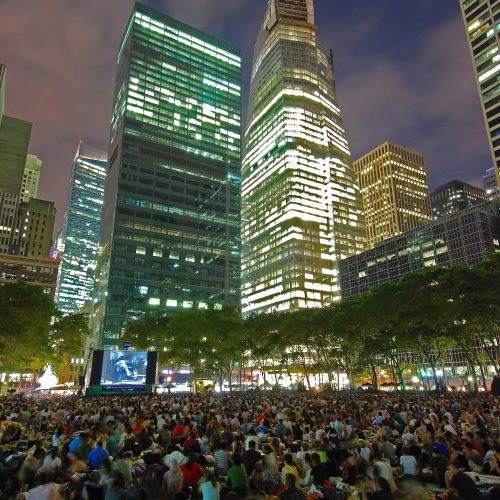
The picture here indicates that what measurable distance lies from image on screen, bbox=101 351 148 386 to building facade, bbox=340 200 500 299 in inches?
2755

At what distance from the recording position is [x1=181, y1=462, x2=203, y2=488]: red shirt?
10.6 m

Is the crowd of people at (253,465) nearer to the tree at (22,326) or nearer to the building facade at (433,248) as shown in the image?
the tree at (22,326)

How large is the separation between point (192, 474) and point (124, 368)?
42.6 metres

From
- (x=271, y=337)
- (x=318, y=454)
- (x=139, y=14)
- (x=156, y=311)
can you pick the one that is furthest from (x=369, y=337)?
(x=139, y=14)

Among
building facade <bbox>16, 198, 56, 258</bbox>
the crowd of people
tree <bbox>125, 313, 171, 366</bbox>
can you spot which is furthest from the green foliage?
building facade <bbox>16, 198, 56, 258</bbox>

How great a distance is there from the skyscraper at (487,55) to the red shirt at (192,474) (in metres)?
115

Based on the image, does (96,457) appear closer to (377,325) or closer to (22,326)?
(22,326)

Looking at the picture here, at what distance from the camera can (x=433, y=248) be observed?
4788 inches

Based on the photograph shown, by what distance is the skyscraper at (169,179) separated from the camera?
121 meters

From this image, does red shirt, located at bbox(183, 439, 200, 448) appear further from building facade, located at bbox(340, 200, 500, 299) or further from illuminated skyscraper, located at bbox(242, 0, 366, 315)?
illuminated skyscraper, located at bbox(242, 0, 366, 315)

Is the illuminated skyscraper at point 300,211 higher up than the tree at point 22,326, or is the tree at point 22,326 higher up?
the illuminated skyscraper at point 300,211

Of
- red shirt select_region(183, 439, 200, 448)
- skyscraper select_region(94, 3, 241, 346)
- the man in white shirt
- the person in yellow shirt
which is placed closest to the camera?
the person in yellow shirt

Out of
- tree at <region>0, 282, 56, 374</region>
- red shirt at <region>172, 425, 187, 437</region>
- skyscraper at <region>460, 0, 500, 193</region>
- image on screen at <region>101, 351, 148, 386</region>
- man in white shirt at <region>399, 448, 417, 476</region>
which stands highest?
skyscraper at <region>460, 0, 500, 193</region>

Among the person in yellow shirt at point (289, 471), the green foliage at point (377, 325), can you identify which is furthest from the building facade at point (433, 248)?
the person in yellow shirt at point (289, 471)
